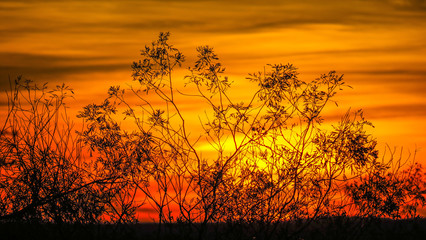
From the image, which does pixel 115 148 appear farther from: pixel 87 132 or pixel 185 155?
pixel 185 155

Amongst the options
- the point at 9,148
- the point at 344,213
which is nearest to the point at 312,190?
the point at 344,213

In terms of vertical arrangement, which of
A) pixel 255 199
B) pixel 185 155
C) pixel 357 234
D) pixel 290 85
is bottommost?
pixel 357 234

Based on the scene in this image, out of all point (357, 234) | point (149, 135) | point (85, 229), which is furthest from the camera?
point (149, 135)

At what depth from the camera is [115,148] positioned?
448 inches

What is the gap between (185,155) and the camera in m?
11.0

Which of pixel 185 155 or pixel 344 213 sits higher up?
pixel 185 155

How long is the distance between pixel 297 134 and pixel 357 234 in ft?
6.90

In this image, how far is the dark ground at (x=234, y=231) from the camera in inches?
340

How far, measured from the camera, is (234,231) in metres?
9.60

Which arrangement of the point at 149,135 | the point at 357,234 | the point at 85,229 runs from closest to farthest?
the point at 85,229 < the point at 357,234 < the point at 149,135

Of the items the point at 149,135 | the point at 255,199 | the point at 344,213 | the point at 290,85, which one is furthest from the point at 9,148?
the point at 344,213

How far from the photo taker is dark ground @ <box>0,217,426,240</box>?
8633 mm

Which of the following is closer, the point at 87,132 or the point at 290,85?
the point at 290,85

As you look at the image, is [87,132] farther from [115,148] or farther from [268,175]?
[268,175]
